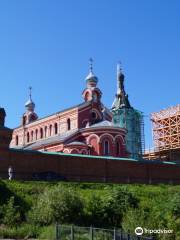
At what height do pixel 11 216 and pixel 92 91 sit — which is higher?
pixel 92 91

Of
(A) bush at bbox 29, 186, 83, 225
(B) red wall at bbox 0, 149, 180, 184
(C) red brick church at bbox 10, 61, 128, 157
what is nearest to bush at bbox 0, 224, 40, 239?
(A) bush at bbox 29, 186, 83, 225

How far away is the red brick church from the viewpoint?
4684 centimetres

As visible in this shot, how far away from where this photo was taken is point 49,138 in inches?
2154

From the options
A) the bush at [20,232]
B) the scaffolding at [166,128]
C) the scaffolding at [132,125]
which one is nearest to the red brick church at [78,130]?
the scaffolding at [132,125]

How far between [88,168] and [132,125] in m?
25.1

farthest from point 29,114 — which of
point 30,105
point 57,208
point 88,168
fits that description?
point 57,208

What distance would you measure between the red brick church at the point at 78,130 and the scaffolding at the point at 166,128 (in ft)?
30.9

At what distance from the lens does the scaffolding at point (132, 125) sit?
198 ft

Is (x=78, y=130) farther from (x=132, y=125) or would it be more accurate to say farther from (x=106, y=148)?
(x=132, y=125)

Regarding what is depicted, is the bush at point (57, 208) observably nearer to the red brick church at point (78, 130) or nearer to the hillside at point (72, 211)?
the hillside at point (72, 211)

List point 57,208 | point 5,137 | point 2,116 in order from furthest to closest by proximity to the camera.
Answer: point 2,116
point 5,137
point 57,208

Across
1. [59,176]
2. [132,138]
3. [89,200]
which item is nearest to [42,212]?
[89,200]

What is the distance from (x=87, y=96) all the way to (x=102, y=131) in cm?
1037

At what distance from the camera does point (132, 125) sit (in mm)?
61469
